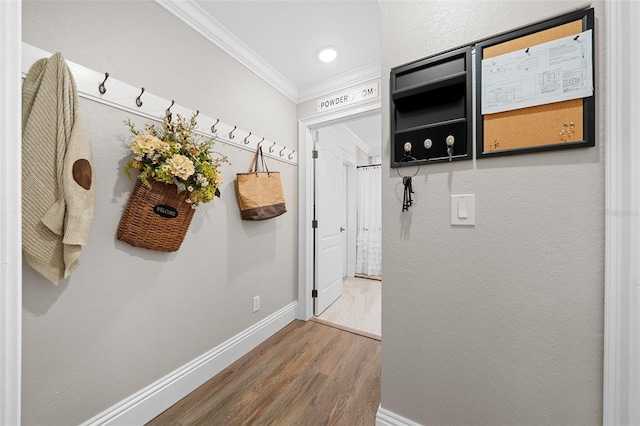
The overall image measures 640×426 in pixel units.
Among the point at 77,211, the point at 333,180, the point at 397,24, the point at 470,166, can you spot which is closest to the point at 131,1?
the point at 77,211

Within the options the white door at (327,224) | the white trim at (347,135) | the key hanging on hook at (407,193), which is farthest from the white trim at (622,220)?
the white trim at (347,135)

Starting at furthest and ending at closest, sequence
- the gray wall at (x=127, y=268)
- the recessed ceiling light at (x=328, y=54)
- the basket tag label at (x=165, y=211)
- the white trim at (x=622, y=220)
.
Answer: the recessed ceiling light at (x=328, y=54) → the basket tag label at (x=165, y=211) → the gray wall at (x=127, y=268) → the white trim at (x=622, y=220)

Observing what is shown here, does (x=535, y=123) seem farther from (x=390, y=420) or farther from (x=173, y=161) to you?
(x=173, y=161)

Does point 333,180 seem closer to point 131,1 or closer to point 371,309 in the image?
point 371,309

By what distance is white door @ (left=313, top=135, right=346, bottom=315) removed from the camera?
2.68m

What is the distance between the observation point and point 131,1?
1.30 meters

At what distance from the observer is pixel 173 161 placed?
1.21m

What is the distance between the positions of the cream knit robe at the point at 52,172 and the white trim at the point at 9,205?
0.43m

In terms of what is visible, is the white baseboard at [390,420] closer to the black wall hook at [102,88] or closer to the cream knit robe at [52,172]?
the cream knit robe at [52,172]

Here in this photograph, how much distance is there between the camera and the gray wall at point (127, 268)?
1.04 m

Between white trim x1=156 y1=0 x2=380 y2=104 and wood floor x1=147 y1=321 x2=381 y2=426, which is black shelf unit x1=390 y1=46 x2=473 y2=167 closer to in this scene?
white trim x1=156 y1=0 x2=380 y2=104

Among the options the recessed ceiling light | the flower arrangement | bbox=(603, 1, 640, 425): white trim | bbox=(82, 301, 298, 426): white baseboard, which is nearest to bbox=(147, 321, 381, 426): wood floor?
bbox=(82, 301, 298, 426): white baseboard

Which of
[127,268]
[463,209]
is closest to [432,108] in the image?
[463,209]

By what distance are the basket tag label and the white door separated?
1544 millimetres
